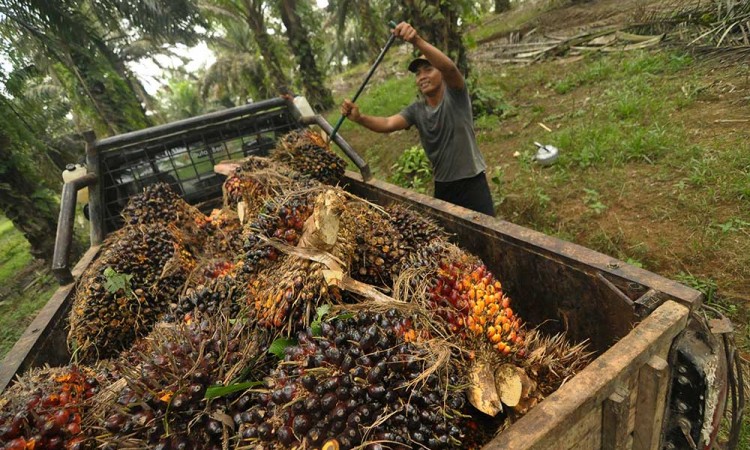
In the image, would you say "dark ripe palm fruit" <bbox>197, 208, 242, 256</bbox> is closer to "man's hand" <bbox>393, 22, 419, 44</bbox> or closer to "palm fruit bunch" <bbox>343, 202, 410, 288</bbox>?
"palm fruit bunch" <bbox>343, 202, 410, 288</bbox>

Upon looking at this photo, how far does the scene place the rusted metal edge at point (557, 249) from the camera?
1455mm

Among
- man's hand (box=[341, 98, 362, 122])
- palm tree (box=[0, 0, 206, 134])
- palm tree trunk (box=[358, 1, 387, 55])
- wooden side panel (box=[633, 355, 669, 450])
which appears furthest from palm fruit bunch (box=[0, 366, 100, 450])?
palm tree trunk (box=[358, 1, 387, 55])

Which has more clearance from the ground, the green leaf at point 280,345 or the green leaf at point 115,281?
the green leaf at point 115,281

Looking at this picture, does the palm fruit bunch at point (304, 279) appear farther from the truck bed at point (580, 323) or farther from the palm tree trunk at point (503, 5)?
the palm tree trunk at point (503, 5)

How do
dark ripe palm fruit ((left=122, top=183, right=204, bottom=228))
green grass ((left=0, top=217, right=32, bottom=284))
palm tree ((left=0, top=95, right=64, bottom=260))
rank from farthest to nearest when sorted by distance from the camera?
1. green grass ((left=0, top=217, right=32, bottom=284))
2. palm tree ((left=0, top=95, right=64, bottom=260))
3. dark ripe palm fruit ((left=122, top=183, right=204, bottom=228))


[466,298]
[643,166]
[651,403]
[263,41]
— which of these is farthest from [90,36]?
[651,403]

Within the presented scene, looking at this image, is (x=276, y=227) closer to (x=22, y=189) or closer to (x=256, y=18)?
(x=22, y=189)

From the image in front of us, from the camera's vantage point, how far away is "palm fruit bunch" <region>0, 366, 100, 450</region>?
3.92ft

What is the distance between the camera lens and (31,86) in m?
19.0

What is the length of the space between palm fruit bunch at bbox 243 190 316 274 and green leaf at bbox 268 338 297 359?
1.38 feet

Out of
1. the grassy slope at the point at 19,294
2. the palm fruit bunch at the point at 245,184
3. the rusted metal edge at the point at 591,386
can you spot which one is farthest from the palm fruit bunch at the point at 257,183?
the grassy slope at the point at 19,294

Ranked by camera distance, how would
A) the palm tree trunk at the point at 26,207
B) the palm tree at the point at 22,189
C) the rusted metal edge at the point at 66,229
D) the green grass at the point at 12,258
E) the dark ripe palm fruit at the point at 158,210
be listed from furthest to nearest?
the green grass at the point at 12,258, the palm tree trunk at the point at 26,207, the palm tree at the point at 22,189, the dark ripe palm fruit at the point at 158,210, the rusted metal edge at the point at 66,229

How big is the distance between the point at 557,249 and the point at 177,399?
1618 mm

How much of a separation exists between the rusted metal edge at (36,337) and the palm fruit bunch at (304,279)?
1.11 metres
